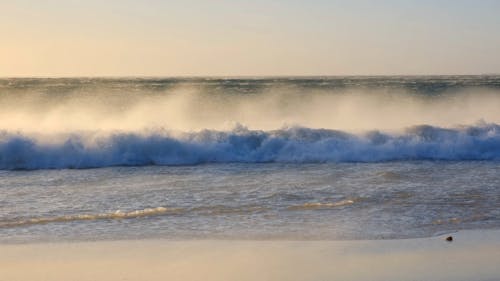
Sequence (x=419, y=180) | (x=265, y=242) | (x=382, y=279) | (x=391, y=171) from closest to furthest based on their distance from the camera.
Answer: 1. (x=382, y=279)
2. (x=265, y=242)
3. (x=419, y=180)
4. (x=391, y=171)

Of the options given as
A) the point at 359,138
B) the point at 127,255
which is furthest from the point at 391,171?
the point at 127,255

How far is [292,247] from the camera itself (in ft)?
35.7

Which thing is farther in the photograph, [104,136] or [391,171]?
[104,136]

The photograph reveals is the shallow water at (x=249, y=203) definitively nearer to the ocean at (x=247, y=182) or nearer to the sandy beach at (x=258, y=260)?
the ocean at (x=247, y=182)

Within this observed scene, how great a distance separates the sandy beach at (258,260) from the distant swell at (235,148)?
33.7ft

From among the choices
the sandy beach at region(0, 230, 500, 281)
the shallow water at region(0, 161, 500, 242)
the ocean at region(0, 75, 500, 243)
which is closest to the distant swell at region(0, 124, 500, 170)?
the ocean at region(0, 75, 500, 243)

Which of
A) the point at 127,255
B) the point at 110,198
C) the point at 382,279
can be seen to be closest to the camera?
the point at 382,279

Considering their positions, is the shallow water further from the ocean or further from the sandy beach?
the sandy beach

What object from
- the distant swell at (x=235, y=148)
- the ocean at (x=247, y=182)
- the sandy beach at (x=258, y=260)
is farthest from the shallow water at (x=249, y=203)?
the distant swell at (x=235, y=148)

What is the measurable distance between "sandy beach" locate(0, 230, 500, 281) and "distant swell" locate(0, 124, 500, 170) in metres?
10.3

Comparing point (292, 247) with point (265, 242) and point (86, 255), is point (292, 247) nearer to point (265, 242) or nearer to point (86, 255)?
point (265, 242)

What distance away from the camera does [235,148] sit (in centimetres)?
2295

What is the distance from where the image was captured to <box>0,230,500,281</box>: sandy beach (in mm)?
9461

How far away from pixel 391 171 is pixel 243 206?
20.0ft
